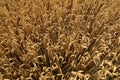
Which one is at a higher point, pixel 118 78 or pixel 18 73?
pixel 18 73

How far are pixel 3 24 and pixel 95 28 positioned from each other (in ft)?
1.95

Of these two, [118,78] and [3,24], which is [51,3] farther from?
[118,78]

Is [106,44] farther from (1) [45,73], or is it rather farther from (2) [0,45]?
(2) [0,45]

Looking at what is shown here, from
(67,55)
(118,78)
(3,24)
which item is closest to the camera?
(118,78)

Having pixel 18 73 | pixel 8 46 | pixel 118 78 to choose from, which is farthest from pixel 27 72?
pixel 118 78

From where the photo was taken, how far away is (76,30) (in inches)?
52.8

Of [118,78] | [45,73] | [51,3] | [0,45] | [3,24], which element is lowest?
[118,78]

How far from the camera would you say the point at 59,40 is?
4.29 ft

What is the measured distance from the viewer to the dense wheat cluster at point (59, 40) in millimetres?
1240

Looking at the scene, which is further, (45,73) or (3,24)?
(3,24)

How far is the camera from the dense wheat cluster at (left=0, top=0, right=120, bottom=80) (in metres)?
1.24

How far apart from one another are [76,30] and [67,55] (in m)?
0.16

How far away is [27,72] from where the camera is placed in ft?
4.09

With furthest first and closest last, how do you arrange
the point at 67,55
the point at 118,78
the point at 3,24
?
the point at 3,24 < the point at 67,55 < the point at 118,78
